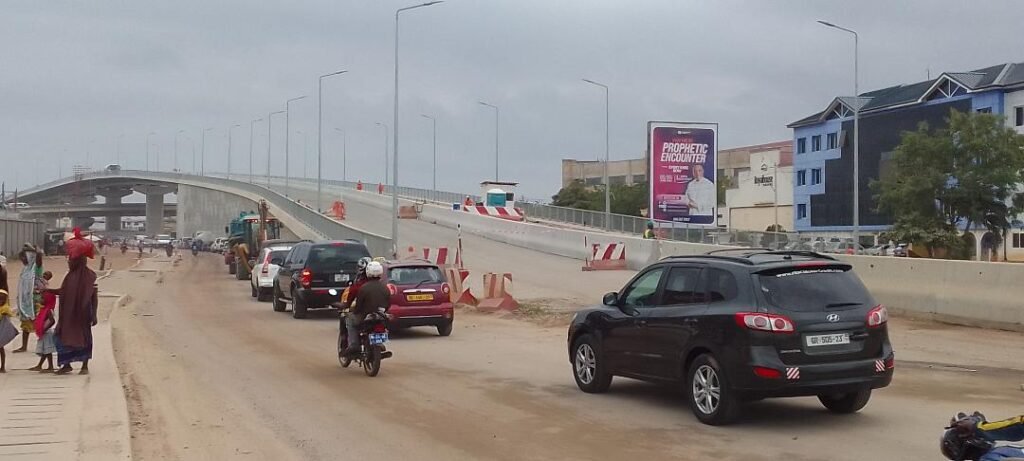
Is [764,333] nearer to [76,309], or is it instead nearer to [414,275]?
[76,309]

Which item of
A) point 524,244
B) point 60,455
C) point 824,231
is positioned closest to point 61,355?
point 60,455

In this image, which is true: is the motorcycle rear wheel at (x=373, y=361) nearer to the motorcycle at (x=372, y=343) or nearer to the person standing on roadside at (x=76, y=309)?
the motorcycle at (x=372, y=343)

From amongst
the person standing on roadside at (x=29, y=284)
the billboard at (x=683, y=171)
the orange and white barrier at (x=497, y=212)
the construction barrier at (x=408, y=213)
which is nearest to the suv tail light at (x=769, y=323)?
the person standing on roadside at (x=29, y=284)

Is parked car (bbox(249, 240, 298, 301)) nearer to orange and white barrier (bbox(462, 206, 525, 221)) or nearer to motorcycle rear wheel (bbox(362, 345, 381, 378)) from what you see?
motorcycle rear wheel (bbox(362, 345, 381, 378))

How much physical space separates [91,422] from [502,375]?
5.68 m

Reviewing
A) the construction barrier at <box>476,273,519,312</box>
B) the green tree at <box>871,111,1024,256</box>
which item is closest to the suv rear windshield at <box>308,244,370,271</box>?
the construction barrier at <box>476,273,519,312</box>

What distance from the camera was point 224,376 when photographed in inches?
552

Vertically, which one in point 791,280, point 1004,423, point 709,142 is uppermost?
point 709,142

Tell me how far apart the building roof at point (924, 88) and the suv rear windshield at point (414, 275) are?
53.1 meters

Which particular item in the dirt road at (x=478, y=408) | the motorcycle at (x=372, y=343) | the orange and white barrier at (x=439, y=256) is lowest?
the dirt road at (x=478, y=408)

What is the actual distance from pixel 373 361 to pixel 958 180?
124 ft

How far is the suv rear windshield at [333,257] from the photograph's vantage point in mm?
24000

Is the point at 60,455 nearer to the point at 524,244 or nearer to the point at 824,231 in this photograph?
the point at 524,244

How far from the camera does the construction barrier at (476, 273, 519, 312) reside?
80.0 ft
